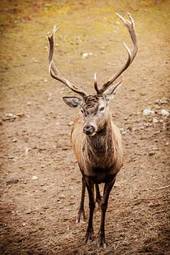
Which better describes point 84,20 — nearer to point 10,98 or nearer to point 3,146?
point 10,98

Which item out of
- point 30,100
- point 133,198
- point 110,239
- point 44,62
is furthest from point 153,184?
point 44,62

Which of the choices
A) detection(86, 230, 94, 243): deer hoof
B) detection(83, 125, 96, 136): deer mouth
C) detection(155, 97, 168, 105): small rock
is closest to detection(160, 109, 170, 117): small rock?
detection(155, 97, 168, 105): small rock

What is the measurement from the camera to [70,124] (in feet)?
24.8

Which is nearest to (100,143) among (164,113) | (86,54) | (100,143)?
(100,143)

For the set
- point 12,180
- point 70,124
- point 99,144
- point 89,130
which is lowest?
point 12,180

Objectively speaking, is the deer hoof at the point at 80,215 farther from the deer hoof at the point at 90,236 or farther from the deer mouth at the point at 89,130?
the deer mouth at the point at 89,130

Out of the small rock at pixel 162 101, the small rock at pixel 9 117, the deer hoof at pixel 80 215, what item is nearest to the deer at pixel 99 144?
the deer hoof at pixel 80 215

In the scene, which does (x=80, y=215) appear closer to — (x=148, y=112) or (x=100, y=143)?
(x=100, y=143)

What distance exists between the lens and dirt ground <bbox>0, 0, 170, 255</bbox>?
4.97 metres

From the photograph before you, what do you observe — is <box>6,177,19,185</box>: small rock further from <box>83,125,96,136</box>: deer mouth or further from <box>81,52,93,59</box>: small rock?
<box>81,52,93,59</box>: small rock

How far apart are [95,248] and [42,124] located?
3357mm

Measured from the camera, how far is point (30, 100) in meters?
8.59

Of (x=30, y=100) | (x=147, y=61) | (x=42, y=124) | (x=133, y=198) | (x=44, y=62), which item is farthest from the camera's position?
(x=44, y=62)

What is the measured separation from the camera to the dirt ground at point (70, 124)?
16.3 feet
